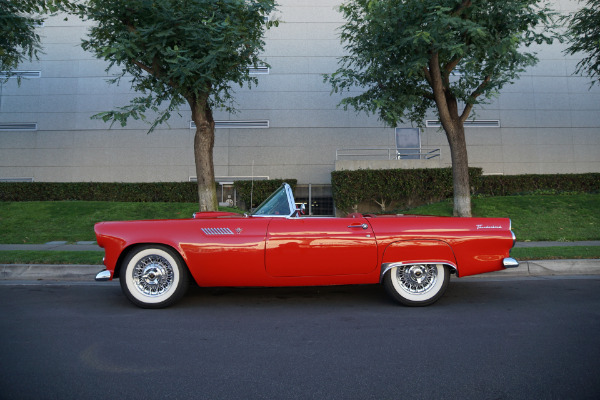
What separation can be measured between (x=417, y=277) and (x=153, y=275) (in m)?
Result: 3.04

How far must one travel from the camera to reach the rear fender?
4117mm

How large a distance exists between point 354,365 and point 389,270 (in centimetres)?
174

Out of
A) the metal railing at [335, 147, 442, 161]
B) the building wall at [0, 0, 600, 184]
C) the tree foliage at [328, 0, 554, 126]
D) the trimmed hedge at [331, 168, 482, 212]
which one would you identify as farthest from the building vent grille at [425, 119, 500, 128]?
the tree foliage at [328, 0, 554, 126]

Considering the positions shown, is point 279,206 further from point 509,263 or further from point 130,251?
point 509,263

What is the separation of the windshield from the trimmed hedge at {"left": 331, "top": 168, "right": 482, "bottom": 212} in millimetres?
9978

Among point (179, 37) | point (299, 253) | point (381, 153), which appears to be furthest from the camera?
point (381, 153)

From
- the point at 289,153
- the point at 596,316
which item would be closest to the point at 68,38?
the point at 289,153

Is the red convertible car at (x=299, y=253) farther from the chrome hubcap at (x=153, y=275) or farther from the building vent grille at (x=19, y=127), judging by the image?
the building vent grille at (x=19, y=127)

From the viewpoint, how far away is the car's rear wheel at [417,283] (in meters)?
4.23

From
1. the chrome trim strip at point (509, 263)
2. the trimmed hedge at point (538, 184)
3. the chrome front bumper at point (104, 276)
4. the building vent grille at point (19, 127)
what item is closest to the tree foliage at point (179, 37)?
the chrome front bumper at point (104, 276)

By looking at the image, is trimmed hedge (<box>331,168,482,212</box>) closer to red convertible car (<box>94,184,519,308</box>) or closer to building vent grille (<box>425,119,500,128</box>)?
building vent grille (<box>425,119,500,128</box>)

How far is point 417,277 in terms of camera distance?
4293 mm

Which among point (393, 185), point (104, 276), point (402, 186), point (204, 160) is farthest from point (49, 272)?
point (402, 186)

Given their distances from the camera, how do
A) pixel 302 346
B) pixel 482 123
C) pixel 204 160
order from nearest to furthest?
pixel 302 346 < pixel 204 160 < pixel 482 123
